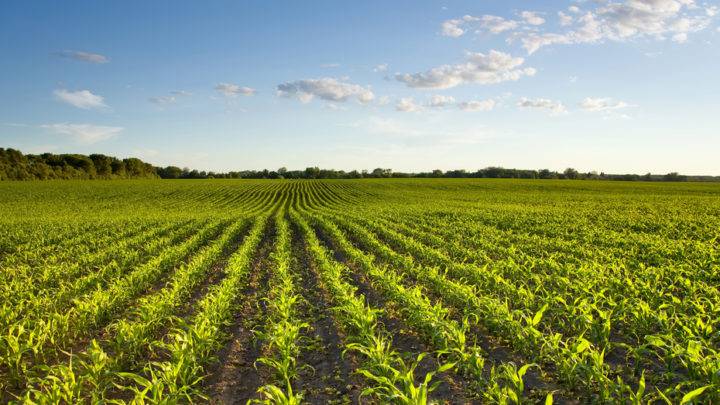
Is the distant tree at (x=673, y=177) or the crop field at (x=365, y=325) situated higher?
the distant tree at (x=673, y=177)

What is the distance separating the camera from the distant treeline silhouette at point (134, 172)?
83.2 metres

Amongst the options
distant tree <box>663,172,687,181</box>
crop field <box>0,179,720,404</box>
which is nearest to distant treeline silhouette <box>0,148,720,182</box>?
distant tree <box>663,172,687,181</box>

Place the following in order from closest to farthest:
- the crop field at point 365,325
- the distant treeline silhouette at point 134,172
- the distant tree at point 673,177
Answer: the crop field at point 365,325 → the distant treeline silhouette at point 134,172 → the distant tree at point 673,177

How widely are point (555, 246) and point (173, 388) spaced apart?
1439 cm

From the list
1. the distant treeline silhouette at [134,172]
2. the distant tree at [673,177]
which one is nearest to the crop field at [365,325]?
the distant treeline silhouette at [134,172]

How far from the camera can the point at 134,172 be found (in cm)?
11612

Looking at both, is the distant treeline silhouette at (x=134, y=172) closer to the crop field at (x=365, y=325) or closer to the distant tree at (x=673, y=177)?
the distant tree at (x=673, y=177)

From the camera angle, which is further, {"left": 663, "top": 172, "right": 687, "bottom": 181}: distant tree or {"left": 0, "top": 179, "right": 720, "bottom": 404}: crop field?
{"left": 663, "top": 172, "right": 687, "bottom": 181}: distant tree

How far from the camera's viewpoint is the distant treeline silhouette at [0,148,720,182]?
273 feet

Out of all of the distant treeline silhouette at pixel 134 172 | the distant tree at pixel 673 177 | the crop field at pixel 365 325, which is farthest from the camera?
the distant tree at pixel 673 177

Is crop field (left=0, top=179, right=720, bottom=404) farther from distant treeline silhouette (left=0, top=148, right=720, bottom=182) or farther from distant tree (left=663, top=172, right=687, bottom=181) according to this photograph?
distant tree (left=663, top=172, right=687, bottom=181)

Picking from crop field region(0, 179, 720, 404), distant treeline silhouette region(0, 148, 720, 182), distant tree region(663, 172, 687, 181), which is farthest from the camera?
distant tree region(663, 172, 687, 181)

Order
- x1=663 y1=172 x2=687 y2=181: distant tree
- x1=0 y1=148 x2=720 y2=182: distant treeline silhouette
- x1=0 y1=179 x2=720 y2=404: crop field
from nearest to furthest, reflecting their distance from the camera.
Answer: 1. x1=0 y1=179 x2=720 y2=404: crop field
2. x1=0 y1=148 x2=720 y2=182: distant treeline silhouette
3. x1=663 y1=172 x2=687 y2=181: distant tree

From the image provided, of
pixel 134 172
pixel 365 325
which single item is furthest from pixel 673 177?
pixel 134 172
